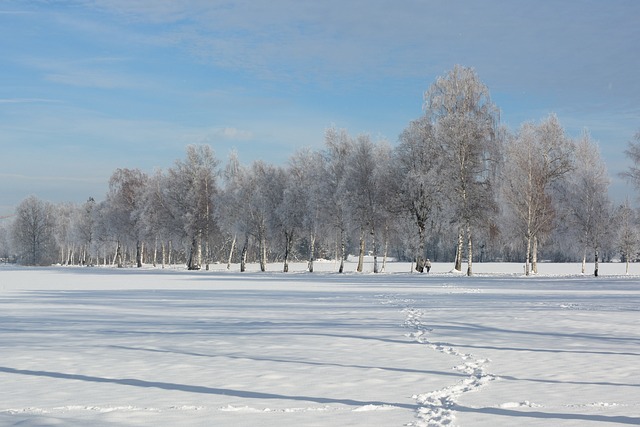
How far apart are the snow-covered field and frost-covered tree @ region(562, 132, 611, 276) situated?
3116 cm

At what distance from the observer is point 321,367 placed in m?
11.4

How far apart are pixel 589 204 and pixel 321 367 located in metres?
44.7

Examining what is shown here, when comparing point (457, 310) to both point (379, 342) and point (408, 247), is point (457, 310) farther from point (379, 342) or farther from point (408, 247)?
point (408, 247)

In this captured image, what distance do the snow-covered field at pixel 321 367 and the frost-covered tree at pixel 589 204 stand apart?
31.2 m

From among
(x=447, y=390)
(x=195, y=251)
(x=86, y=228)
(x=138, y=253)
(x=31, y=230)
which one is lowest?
(x=447, y=390)

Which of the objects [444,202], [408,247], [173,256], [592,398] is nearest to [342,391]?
[592,398]

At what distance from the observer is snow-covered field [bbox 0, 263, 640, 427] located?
26.5ft

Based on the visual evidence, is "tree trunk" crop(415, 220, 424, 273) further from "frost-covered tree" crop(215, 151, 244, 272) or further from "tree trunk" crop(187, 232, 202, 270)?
"tree trunk" crop(187, 232, 202, 270)

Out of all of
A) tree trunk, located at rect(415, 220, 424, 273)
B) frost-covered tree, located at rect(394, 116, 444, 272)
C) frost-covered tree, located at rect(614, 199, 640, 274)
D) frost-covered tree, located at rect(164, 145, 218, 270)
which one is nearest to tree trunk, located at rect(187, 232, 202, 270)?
frost-covered tree, located at rect(164, 145, 218, 270)

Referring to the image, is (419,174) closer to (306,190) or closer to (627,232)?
(306,190)

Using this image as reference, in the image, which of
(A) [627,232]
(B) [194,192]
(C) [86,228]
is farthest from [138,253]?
(A) [627,232]

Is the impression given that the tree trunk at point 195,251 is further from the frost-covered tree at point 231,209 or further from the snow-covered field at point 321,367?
the snow-covered field at point 321,367

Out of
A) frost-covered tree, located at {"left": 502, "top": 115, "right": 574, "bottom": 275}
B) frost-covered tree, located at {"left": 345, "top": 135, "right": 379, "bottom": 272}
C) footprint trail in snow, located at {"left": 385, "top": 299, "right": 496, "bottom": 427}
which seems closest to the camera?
footprint trail in snow, located at {"left": 385, "top": 299, "right": 496, "bottom": 427}

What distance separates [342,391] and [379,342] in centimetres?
510
